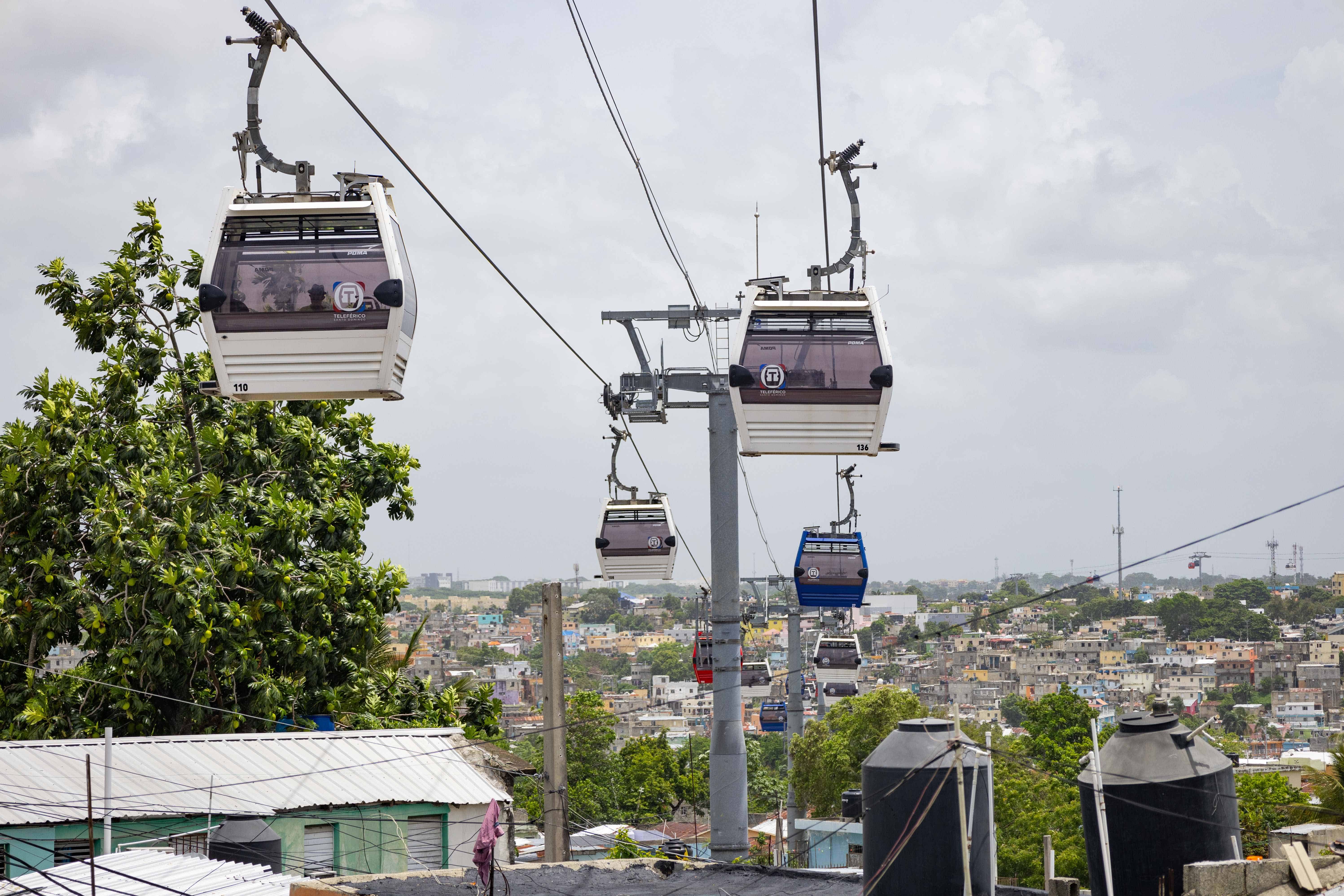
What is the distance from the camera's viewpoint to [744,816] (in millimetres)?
12688

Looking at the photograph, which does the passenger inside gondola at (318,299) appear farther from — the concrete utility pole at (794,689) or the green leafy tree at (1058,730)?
the green leafy tree at (1058,730)

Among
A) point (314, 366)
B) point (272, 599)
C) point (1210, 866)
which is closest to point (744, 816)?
point (1210, 866)

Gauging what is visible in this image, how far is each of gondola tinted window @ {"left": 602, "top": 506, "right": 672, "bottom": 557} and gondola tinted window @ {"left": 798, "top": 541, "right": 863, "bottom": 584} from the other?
5.49 m

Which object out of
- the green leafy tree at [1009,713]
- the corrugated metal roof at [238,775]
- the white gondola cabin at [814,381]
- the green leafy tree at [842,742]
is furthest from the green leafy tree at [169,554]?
the green leafy tree at [1009,713]

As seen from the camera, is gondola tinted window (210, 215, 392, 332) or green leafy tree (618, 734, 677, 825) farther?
green leafy tree (618, 734, 677, 825)

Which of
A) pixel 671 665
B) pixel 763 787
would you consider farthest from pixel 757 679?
pixel 671 665

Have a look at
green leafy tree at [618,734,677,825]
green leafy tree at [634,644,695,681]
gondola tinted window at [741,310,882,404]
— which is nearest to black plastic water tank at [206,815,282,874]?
gondola tinted window at [741,310,882,404]

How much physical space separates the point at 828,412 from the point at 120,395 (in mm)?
17076

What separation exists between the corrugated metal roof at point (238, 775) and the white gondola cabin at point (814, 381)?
9555 millimetres

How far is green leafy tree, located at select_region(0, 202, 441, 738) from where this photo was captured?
768 inches

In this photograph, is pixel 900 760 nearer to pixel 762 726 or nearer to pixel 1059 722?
pixel 762 726

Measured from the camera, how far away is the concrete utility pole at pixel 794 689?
26.2 m

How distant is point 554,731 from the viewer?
49.1 feet

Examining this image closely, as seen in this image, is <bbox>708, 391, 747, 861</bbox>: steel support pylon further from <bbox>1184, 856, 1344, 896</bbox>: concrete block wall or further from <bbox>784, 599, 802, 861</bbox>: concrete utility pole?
<bbox>784, 599, 802, 861</bbox>: concrete utility pole
